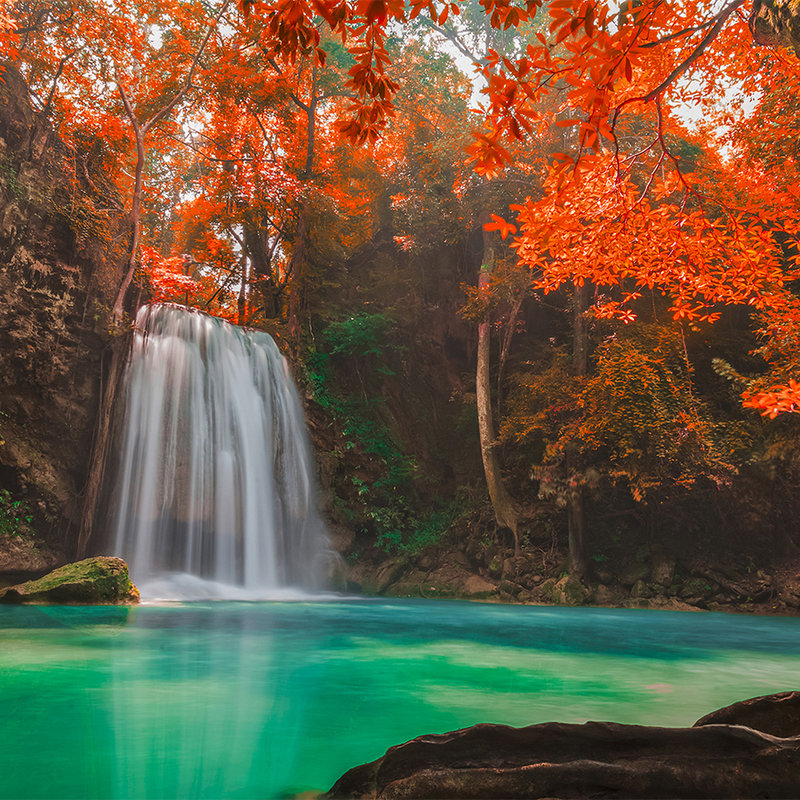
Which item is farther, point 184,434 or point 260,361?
point 260,361

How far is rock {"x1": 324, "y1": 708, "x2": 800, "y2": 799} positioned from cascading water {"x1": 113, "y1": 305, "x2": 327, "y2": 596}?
963cm

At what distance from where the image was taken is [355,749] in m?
2.59

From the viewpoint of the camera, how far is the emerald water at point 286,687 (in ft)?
7.72

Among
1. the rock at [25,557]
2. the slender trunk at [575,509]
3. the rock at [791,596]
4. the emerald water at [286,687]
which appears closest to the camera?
the emerald water at [286,687]

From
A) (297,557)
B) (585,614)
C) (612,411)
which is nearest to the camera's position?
(585,614)

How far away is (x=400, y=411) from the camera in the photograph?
1590 centimetres

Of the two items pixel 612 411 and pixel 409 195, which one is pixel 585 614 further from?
pixel 409 195

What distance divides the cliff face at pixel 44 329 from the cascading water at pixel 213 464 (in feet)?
2.78

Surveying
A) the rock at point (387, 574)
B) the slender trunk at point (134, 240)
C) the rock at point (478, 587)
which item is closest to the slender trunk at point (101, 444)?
the slender trunk at point (134, 240)

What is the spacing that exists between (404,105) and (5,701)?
18.1 metres

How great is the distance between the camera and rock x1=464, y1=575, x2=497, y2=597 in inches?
481

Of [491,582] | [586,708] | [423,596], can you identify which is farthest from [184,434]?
[586,708]

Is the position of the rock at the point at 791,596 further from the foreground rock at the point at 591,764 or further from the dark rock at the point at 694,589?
the foreground rock at the point at 591,764

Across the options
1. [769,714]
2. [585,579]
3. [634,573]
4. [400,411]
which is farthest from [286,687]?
[400,411]
